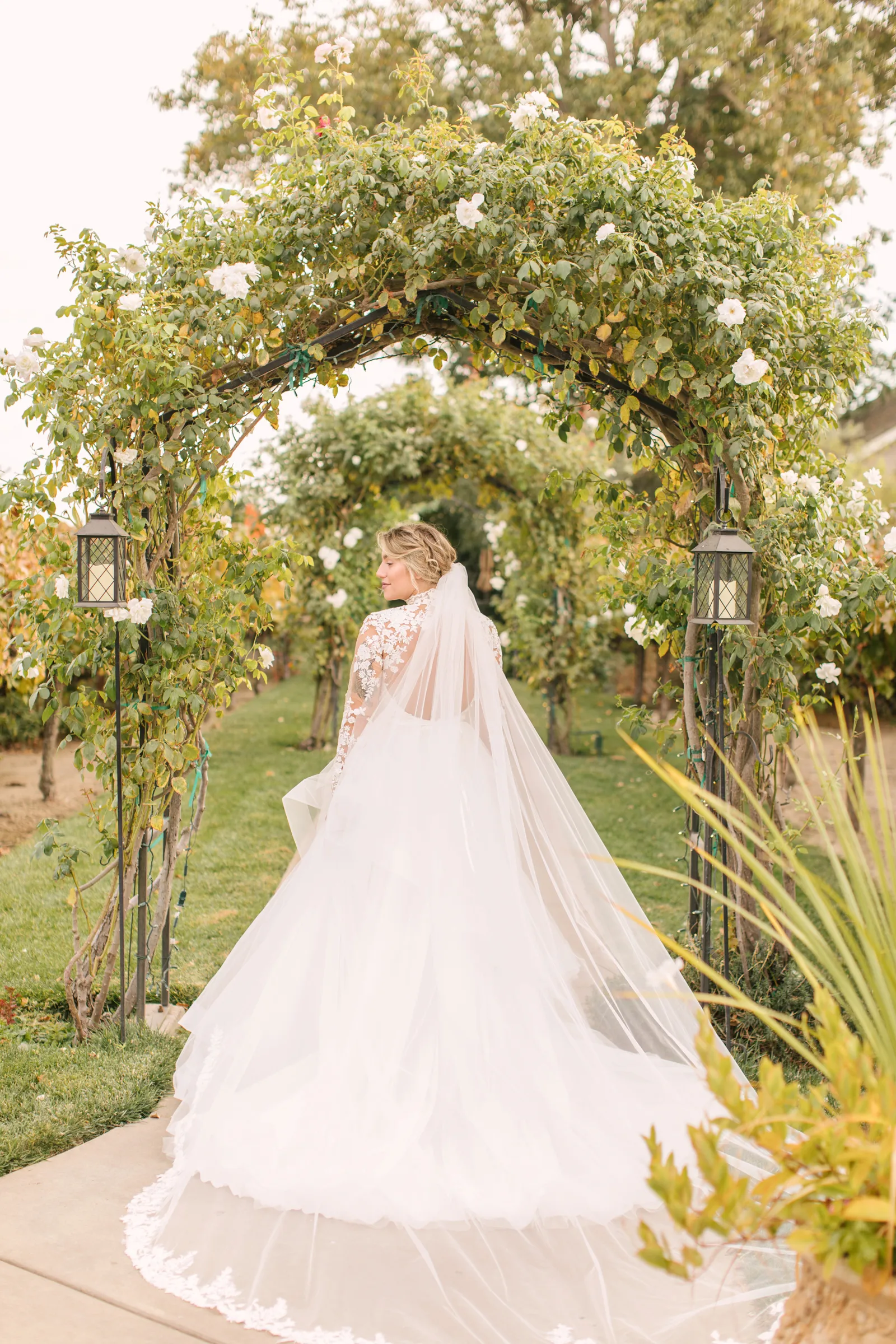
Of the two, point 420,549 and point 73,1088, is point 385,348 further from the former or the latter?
point 73,1088

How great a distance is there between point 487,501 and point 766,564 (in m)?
7.01

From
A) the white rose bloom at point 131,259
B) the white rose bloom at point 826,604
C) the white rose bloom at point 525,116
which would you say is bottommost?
the white rose bloom at point 826,604

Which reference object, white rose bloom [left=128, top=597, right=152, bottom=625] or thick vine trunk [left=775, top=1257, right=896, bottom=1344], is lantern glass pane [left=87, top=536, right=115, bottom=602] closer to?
white rose bloom [left=128, top=597, right=152, bottom=625]

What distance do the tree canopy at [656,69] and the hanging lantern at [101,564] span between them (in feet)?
33.2

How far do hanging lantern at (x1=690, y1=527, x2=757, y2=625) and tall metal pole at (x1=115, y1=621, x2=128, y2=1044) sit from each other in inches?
79.4

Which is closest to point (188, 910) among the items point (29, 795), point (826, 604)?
point (826, 604)

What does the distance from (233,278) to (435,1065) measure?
2552 millimetres

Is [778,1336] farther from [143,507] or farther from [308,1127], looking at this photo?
[143,507]

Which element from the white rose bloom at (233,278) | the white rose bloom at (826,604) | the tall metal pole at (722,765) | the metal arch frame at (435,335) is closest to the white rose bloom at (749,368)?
the metal arch frame at (435,335)

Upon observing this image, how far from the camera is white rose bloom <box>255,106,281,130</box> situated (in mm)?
3713

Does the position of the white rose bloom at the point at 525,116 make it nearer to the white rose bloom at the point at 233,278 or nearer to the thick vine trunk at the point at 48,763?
the white rose bloom at the point at 233,278

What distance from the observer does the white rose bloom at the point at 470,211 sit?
138 inches

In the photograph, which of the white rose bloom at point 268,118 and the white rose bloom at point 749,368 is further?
the white rose bloom at point 268,118

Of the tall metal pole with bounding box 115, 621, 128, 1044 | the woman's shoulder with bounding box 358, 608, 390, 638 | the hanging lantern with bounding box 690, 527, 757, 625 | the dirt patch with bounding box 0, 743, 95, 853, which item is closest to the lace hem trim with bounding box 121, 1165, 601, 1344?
the tall metal pole with bounding box 115, 621, 128, 1044
